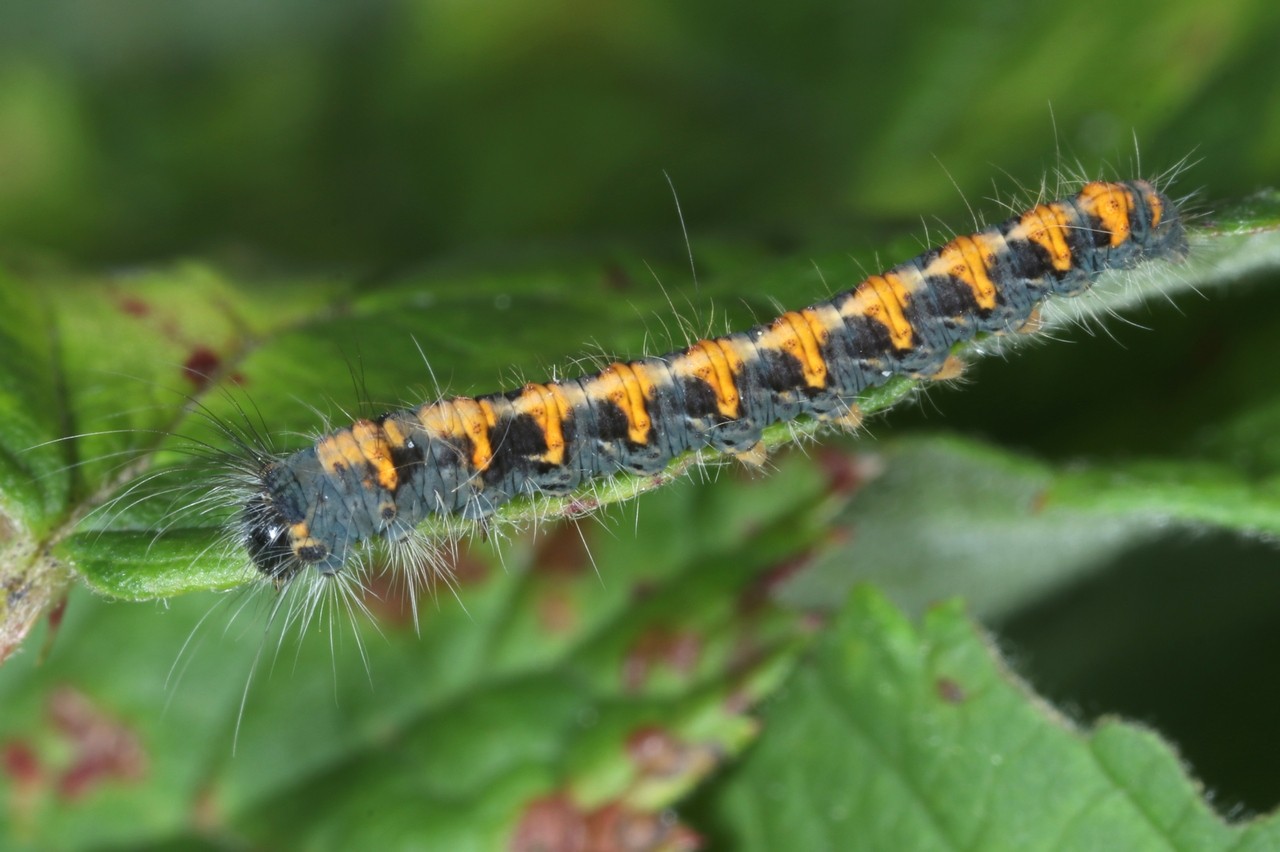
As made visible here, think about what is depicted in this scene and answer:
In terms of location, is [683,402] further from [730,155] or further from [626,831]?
[730,155]

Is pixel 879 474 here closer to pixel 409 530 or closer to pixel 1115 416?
pixel 1115 416

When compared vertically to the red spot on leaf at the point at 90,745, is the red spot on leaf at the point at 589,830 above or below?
below

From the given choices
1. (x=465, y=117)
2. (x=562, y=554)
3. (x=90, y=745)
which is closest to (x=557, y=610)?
(x=562, y=554)

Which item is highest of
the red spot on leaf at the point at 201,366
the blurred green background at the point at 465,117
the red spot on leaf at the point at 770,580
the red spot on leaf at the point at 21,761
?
the blurred green background at the point at 465,117

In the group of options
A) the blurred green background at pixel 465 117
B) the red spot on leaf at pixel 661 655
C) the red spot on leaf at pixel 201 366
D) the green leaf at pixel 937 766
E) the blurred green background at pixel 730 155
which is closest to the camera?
the green leaf at pixel 937 766

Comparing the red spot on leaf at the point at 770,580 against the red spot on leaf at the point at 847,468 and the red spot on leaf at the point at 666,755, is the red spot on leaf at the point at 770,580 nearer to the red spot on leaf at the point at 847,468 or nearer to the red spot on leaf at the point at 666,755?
the red spot on leaf at the point at 847,468

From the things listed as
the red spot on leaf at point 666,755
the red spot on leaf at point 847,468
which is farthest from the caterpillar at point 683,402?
the red spot on leaf at point 666,755

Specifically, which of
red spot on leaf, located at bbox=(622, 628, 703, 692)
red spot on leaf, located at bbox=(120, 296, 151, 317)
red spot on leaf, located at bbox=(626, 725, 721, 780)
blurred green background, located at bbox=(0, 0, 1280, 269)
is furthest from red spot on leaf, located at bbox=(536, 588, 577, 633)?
blurred green background, located at bbox=(0, 0, 1280, 269)

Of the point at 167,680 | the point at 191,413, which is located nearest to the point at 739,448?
the point at 191,413
